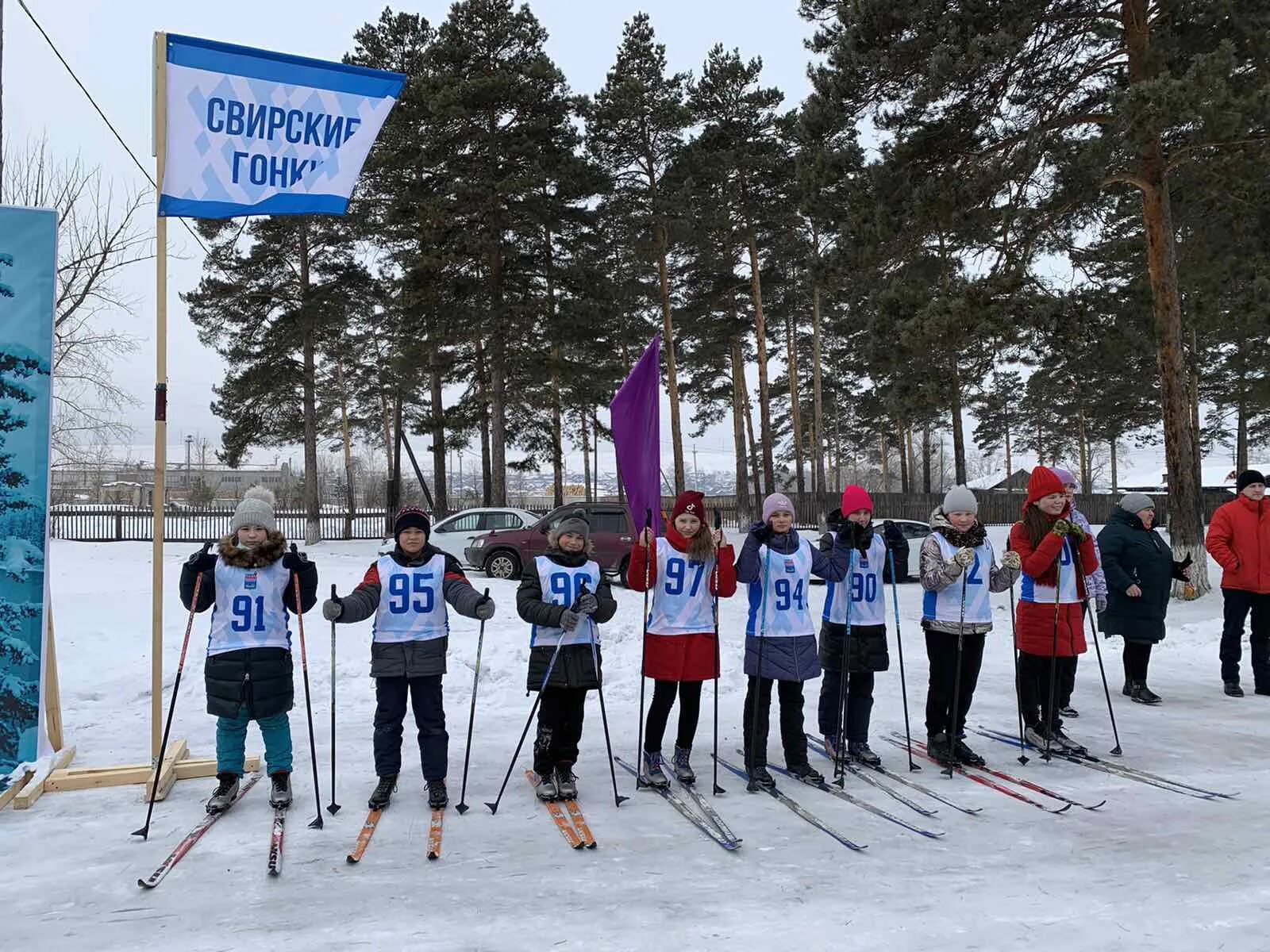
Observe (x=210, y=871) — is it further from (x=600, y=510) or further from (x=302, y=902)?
(x=600, y=510)

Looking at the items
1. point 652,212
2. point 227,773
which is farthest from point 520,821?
point 652,212

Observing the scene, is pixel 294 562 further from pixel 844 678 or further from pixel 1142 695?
pixel 1142 695

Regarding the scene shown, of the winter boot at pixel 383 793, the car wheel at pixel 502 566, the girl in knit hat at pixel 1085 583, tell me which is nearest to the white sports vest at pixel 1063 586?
the girl in knit hat at pixel 1085 583

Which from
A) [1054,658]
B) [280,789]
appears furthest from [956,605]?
[280,789]

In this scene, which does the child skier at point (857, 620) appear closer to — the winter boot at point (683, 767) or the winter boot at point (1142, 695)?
the winter boot at point (683, 767)

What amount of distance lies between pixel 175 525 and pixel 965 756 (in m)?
30.9

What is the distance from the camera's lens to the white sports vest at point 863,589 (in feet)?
18.0

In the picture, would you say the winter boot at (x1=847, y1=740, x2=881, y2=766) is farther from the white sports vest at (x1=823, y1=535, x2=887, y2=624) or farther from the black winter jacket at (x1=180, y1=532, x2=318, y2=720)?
the black winter jacket at (x1=180, y1=532, x2=318, y2=720)

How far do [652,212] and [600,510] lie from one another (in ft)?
32.5

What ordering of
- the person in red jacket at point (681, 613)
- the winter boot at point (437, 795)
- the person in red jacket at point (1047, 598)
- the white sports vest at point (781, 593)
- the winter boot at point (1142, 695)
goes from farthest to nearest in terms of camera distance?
the winter boot at point (1142, 695)
the person in red jacket at point (1047, 598)
the white sports vest at point (781, 593)
the person in red jacket at point (681, 613)
the winter boot at point (437, 795)

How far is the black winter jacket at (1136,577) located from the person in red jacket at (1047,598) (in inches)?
55.3

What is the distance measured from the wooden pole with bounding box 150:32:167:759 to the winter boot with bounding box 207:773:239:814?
0.66 meters

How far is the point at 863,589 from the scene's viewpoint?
217 inches

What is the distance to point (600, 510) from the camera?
53.7 ft
